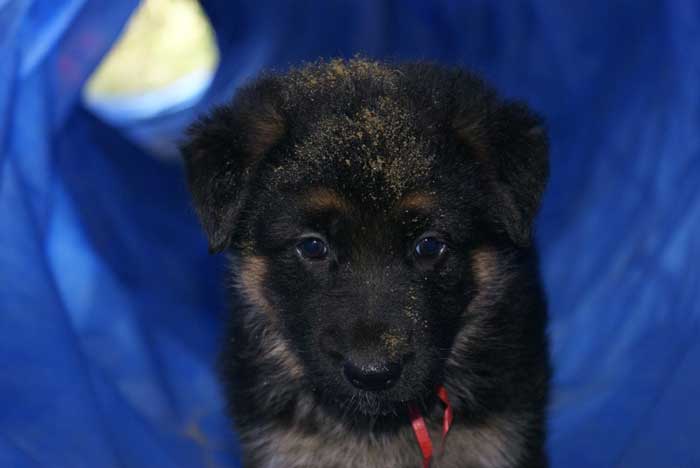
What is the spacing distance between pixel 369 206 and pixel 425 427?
101 centimetres

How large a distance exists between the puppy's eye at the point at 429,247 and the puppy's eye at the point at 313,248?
0.34m

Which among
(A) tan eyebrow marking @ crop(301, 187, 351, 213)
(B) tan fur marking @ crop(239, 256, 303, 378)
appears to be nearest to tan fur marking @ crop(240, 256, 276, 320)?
(B) tan fur marking @ crop(239, 256, 303, 378)

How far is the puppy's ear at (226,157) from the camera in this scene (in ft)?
12.3

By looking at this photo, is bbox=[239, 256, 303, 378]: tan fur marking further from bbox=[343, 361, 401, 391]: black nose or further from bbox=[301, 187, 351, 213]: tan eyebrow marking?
bbox=[343, 361, 401, 391]: black nose

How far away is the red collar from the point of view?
3945mm

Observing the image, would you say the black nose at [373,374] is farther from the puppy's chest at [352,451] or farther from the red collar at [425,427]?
the puppy's chest at [352,451]

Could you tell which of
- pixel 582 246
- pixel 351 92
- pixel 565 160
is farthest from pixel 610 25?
pixel 351 92

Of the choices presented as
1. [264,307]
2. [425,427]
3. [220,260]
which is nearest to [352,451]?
[425,427]

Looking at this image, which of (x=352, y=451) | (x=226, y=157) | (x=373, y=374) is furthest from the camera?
(x=352, y=451)

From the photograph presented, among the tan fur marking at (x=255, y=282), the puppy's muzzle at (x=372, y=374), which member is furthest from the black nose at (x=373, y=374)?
the tan fur marking at (x=255, y=282)

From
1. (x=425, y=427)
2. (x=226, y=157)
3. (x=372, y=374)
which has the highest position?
(x=226, y=157)

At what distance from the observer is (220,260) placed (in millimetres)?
5691

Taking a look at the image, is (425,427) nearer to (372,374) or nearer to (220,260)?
(372,374)

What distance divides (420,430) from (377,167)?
1104 mm
